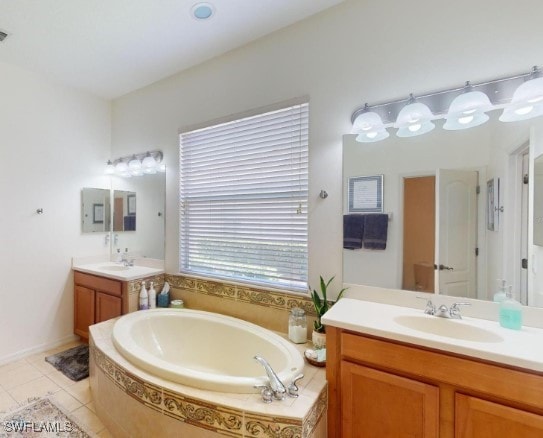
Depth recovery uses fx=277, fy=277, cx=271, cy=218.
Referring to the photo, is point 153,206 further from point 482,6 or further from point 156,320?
point 482,6

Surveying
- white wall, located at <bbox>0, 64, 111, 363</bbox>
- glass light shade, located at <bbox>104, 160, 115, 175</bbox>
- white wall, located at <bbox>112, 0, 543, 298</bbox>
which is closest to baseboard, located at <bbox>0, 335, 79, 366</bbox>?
white wall, located at <bbox>0, 64, 111, 363</bbox>

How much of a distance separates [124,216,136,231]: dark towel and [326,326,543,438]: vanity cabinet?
2562 mm

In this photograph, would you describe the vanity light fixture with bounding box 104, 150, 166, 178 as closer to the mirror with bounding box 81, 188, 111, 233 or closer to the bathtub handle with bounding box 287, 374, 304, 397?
the mirror with bounding box 81, 188, 111, 233

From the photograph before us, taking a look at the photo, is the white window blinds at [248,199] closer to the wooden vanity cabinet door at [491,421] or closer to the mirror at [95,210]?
the wooden vanity cabinet door at [491,421]

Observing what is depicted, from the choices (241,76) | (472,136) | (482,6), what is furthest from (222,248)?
(482,6)

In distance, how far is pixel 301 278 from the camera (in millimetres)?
2051

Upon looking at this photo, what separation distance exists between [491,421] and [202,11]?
8.81ft

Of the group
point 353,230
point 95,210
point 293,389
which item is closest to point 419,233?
point 353,230

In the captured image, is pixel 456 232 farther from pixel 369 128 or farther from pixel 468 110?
pixel 369 128

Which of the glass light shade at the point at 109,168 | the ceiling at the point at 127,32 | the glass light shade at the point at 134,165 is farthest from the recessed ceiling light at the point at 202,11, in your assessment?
the glass light shade at the point at 109,168

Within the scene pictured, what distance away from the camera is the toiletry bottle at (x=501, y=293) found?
4.63 ft

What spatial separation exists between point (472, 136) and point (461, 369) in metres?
1.17

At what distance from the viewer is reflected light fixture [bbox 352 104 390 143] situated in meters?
1.67

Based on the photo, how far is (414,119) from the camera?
5.12ft
